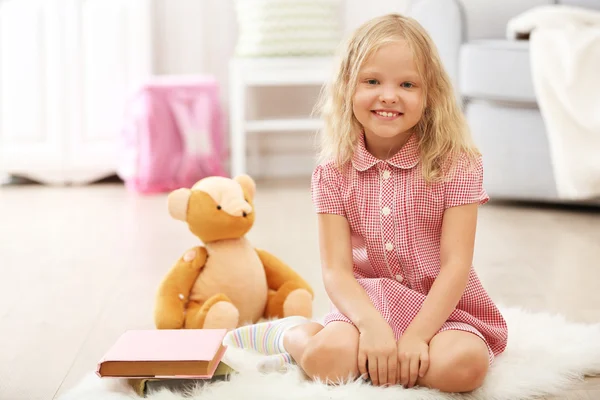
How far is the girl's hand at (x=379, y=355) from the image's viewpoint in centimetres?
101

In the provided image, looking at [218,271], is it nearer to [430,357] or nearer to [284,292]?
[284,292]

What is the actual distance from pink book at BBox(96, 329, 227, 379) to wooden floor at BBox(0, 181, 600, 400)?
107 mm

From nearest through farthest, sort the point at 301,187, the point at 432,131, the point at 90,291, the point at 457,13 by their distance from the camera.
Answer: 1. the point at 432,131
2. the point at 90,291
3. the point at 457,13
4. the point at 301,187

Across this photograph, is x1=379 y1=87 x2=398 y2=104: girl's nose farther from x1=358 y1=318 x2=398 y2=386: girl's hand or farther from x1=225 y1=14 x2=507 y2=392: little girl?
x1=358 y1=318 x2=398 y2=386: girl's hand

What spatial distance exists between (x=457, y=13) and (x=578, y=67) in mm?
430

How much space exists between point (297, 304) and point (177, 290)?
190 mm

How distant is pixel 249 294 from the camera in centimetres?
131

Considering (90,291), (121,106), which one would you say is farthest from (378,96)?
(121,106)

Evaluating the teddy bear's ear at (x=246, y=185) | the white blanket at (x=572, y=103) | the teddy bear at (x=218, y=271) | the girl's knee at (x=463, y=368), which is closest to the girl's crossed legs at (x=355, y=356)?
the girl's knee at (x=463, y=368)

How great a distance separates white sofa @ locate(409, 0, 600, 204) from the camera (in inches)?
92.2

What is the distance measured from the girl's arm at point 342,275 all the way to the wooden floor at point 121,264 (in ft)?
0.90

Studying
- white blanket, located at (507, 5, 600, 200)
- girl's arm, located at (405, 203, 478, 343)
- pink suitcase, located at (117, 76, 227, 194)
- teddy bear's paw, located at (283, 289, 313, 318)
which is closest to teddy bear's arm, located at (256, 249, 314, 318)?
teddy bear's paw, located at (283, 289, 313, 318)

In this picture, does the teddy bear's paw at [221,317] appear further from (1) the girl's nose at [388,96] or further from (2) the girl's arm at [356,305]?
(1) the girl's nose at [388,96]

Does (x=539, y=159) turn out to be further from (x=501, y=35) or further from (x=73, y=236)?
(x=73, y=236)
